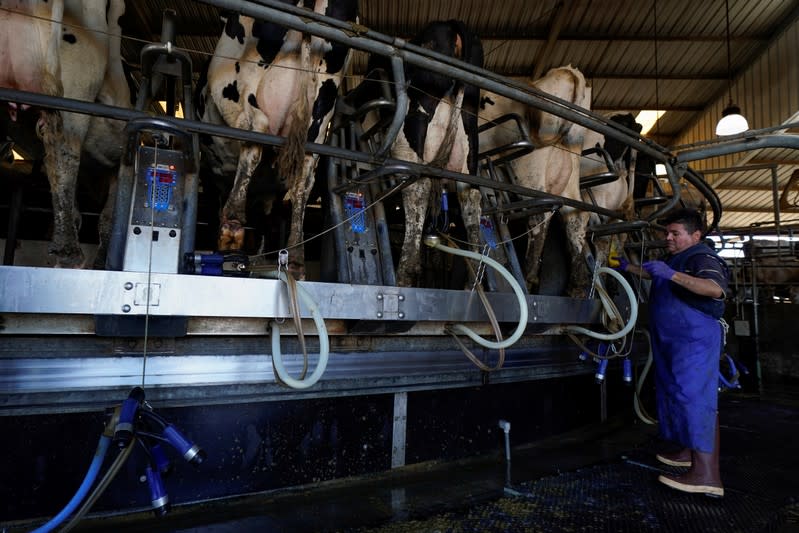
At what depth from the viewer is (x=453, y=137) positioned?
2.60 metres

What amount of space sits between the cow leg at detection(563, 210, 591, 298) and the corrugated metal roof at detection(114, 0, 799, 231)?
4217mm

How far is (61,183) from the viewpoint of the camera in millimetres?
1797

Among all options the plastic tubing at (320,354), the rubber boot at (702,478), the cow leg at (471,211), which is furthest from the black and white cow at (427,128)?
the rubber boot at (702,478)

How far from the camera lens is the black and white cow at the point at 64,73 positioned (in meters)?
1.64

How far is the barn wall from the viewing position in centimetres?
725

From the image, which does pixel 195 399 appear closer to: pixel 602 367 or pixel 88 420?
pixel 88 420

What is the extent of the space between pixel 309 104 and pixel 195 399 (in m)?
1.28

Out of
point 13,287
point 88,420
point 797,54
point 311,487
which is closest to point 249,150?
point 13,287

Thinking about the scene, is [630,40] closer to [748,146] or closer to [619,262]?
[748,146]

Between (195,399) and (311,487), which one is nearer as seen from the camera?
(195,399)

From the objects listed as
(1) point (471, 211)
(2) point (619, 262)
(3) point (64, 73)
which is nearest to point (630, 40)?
(2) point (619, 262)

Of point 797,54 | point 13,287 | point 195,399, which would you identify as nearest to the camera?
point 13,287

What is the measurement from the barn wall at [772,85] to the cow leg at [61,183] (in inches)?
370

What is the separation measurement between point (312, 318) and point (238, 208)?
2.30 ft
